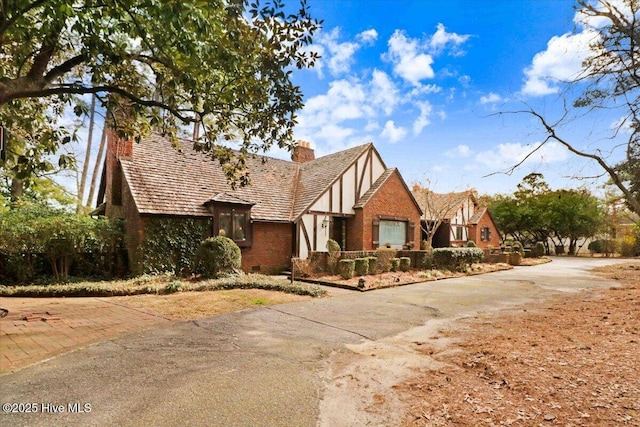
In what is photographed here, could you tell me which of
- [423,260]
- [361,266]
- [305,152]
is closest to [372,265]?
[361,266]

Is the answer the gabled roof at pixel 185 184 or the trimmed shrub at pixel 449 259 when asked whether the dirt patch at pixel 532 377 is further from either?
the gabled roof at pixel 185 184

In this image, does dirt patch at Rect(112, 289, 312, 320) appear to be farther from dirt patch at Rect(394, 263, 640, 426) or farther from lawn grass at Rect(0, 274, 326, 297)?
dirt patch at Rect(394, 263, 640, 426)

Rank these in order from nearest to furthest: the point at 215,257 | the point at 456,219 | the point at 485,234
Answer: the point at 215,257, the point at 456,219, the point at 485,234

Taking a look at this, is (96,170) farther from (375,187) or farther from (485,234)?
(485,234)

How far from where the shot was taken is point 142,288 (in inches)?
416

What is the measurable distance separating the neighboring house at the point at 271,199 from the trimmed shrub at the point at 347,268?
11.8 feet

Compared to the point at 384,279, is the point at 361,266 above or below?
above

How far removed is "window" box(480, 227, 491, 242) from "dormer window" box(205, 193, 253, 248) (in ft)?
83.9

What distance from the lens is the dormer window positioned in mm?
14414

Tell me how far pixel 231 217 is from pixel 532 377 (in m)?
12.8

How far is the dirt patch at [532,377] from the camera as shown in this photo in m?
3.26

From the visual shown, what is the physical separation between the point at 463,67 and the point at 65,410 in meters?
13.7

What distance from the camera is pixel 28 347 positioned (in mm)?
5340

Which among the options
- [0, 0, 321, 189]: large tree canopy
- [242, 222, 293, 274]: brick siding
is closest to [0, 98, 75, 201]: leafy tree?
[0, 0, 321, 189]: large tree canopy
